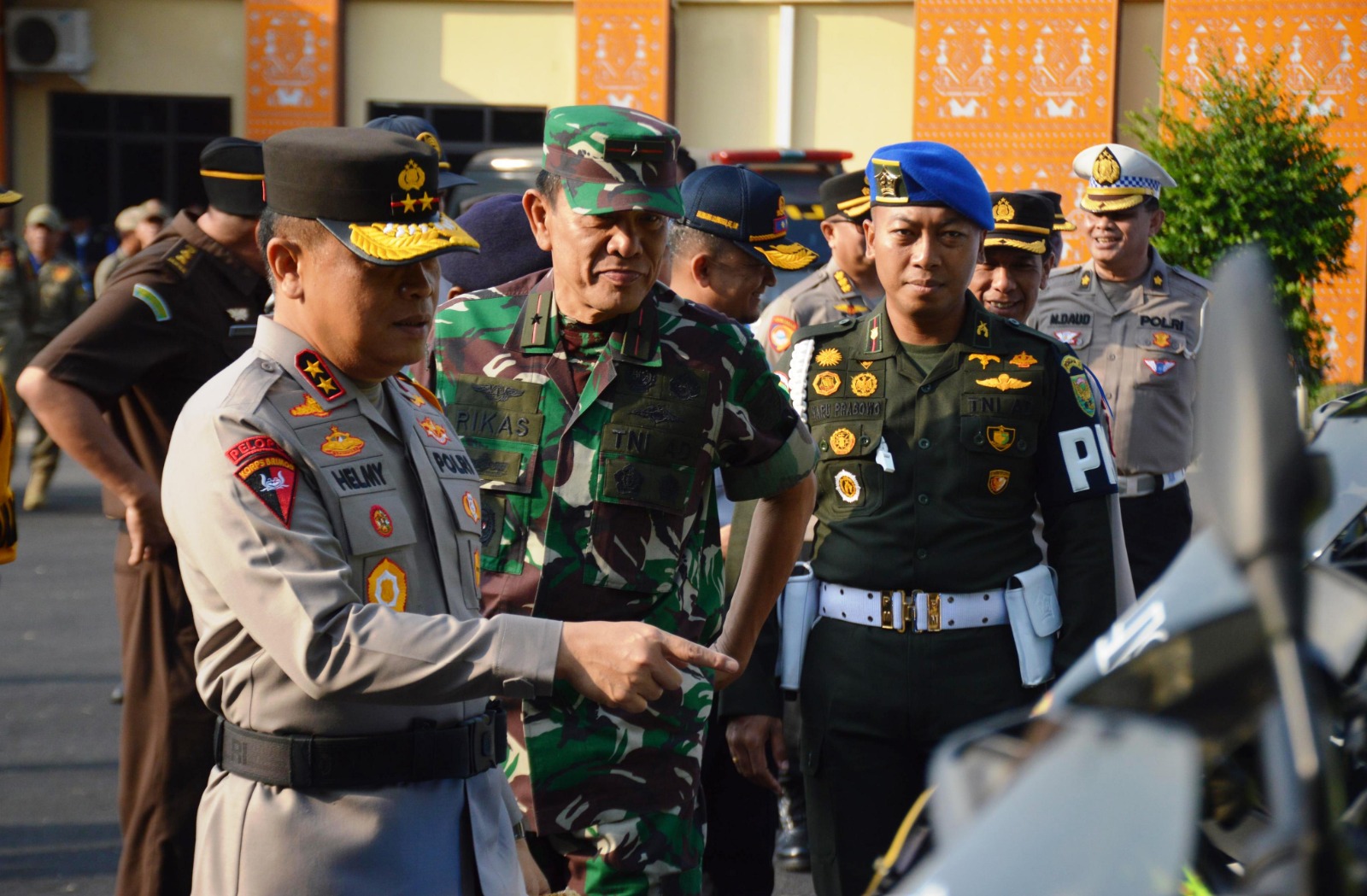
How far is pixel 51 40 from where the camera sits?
744 inches

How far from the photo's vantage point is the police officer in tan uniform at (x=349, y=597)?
204 cm

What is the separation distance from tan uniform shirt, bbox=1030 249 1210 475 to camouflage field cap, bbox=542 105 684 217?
3551 mm

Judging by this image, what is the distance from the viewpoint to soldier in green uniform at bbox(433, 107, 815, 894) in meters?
2.84

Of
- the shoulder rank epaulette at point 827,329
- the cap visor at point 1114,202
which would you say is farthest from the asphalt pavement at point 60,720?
the cap visor at point 1114,202

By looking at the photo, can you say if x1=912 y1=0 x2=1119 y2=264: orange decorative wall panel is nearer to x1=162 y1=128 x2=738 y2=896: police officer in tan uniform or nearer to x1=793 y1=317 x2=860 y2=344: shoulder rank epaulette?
x1=793 y1=317 x2=860 y2=344: shoulder rank epaulette

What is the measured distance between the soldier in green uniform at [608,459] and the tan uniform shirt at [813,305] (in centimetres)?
318

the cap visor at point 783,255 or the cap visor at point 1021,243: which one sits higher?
the cap visor at point 1021,243

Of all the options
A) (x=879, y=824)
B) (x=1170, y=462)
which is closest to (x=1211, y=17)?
(x=1170, y=462)

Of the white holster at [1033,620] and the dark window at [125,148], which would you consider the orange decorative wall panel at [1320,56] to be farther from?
the white holster at [1033,620]

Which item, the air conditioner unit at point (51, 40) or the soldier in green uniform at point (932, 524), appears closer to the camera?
the soldier in green uniform at point (932, 524)

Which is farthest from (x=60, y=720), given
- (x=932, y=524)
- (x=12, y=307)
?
(x=12, y=307)

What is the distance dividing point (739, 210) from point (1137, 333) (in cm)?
259

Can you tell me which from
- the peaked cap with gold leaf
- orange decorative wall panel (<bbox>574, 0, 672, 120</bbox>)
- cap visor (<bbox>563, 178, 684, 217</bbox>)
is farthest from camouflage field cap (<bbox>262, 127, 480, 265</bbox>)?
orange decorative wall panel (<bbox>574, 0, 672, 120</bbox>)

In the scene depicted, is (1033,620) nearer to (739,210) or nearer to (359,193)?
(739,210)
